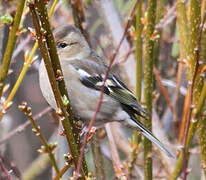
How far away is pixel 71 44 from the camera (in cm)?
393

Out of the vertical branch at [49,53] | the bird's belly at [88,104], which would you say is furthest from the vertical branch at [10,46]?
the bird's belly at [88,104]

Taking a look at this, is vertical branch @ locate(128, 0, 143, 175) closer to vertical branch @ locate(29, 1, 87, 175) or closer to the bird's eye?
the bird's eye

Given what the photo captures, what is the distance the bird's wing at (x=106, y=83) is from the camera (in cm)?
374

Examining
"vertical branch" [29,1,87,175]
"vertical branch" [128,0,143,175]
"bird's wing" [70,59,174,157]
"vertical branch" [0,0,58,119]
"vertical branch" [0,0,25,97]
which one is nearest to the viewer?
"vertical branch" [29,1,87,175]

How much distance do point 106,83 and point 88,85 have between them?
126mm

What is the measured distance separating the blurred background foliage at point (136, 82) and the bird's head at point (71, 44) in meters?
0.10

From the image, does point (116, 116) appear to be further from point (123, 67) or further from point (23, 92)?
point (23, 92)

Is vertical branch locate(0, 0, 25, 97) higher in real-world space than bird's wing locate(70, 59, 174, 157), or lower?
higher

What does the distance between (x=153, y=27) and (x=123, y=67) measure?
106 cm

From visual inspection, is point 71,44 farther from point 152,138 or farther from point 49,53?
point 49,53

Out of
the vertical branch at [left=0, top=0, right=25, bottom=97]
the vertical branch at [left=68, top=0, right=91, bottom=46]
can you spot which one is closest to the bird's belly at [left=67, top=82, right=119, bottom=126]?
the vertical branch at [left=68, top=0, right=91, bottom=46]

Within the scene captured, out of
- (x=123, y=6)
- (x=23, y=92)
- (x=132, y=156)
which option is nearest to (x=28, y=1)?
(x=132, y=156)

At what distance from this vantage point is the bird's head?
12.1 ft

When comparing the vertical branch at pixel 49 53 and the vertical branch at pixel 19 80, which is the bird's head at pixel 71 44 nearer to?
the vertical branch at pixel 19 80
